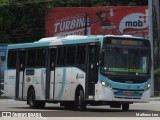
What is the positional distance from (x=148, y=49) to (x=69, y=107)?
5.32m

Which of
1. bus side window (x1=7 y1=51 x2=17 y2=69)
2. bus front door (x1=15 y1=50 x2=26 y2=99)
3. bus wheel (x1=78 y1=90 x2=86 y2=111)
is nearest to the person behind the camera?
bus wheel (x1=78 y1=90 x2=86 y2=111)

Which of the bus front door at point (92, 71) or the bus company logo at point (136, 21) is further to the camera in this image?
the bus company logo at point (136, 21)

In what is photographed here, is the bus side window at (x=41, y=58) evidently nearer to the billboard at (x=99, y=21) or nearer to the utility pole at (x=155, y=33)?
the utility pole at (x=155, y=33)

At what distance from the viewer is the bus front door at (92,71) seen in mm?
23234

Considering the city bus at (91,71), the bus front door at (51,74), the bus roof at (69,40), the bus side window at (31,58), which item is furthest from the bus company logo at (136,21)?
the bus front door at (51,74)

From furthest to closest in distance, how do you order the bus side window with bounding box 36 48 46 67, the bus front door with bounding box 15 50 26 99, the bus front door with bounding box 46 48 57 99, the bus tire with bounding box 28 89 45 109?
the bus front door with bounding box 15 50 26 99 → the bus tire with bounding box 28 89 45 109 → the bus side window with bounding box 36 48 46 67 → the bus front door with bounding box 46 48 57 99

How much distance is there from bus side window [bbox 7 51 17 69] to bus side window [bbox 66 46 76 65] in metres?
5.01

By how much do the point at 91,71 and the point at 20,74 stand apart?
6370 millimetres

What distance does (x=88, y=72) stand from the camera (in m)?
23.6

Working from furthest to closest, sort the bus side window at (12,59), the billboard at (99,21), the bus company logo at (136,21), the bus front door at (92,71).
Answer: the billboard at (99,21) < the bus company logo at (136,21) < the bus side window at (12,59) < the bus front door at (92,71)

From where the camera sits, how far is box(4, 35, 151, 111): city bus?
2300 centimetres

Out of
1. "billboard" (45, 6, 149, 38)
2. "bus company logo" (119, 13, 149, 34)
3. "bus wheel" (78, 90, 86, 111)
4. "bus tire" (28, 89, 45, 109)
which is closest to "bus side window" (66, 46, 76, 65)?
"bus wheel" (78, 90, 86, 111)

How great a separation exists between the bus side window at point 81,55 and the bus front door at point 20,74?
16.0 feet

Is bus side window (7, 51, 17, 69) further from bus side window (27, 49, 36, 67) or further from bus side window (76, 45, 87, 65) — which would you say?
bus side window (76, 45, 87, 65)
